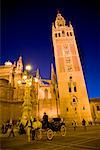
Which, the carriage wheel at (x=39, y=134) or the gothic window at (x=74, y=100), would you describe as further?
the gothic window at (x=74, y=100)

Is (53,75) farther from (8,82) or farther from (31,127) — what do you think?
(31,127)

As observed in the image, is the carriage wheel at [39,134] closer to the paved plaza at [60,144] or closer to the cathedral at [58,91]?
the paved plaza at [60,144]

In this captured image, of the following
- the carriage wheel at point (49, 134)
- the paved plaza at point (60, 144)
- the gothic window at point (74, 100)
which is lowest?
the paved plaza at point (60, 144)

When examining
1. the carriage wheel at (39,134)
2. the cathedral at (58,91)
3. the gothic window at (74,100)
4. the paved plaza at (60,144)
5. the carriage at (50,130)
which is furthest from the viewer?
the gothic window at (74,100)

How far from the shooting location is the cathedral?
1232 inches

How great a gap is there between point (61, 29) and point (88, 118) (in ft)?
90.7

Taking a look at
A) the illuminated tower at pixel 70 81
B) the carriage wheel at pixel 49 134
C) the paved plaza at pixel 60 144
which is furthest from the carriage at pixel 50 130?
the illuminated tower at pixel 70 81

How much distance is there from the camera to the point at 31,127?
30.9ft

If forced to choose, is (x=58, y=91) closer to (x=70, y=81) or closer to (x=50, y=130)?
(x=70, y=81)

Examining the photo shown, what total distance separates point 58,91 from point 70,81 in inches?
156

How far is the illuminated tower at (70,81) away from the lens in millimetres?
35438

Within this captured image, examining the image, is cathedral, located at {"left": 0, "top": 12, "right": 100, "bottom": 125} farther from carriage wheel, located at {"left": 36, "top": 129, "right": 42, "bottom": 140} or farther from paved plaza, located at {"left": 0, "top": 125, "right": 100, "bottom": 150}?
paved plaza, located at {"left": 0, "top": 125, "right": 100, "bottom": 150}

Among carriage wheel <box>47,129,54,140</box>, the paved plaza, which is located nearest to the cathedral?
carriage wheel <box>47,129,54,140</box>

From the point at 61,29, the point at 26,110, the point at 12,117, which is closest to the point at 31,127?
the point at 26,110
